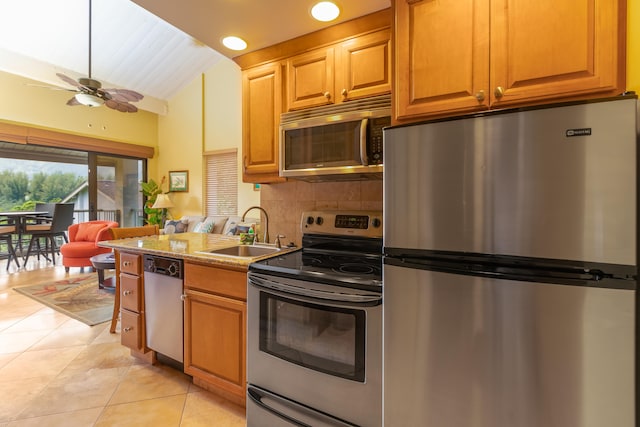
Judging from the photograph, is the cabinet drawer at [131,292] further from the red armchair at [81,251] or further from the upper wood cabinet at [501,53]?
the red armchair at [81,251]

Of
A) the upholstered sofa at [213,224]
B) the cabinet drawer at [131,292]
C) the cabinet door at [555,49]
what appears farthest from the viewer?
the upholstered sofa at [213,224]

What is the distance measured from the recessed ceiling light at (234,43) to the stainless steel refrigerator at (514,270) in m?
1.43

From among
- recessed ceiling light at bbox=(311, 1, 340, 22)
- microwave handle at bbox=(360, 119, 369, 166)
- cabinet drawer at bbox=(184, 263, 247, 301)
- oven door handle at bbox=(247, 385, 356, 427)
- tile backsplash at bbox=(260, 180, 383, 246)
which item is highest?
recessed ceiling light at bbox=(311, 1, 340, 22)

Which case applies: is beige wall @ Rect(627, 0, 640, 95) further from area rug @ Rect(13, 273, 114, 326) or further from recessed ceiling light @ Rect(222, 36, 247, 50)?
area rug @ Rect(13, 273, 114, 326)

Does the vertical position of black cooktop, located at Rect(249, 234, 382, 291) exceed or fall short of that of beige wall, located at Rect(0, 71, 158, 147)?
it falls short

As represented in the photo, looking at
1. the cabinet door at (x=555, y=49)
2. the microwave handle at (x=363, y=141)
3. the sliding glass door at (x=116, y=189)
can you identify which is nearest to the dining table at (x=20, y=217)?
the sliding glass door at (x=116, y=189)

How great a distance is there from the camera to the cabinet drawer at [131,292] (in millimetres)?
2148

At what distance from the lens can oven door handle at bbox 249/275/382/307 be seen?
1.24 meters

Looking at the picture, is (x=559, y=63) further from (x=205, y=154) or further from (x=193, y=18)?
(x=205, y=154)

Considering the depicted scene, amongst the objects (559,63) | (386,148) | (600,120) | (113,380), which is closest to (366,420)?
(386,148)

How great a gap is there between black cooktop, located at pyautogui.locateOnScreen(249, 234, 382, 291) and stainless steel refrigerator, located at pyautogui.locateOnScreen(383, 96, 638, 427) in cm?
21

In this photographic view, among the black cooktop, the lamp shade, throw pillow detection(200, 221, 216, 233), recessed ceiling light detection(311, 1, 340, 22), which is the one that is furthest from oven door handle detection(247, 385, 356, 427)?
the lamp shade

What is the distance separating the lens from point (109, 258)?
3.64 metres

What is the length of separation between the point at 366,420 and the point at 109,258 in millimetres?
3657
